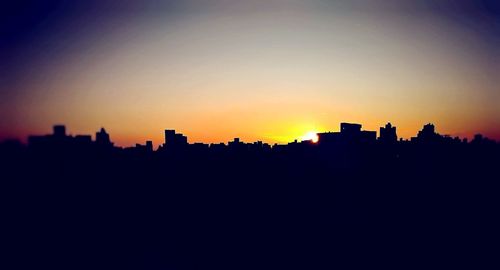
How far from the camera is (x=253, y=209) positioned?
56531mm

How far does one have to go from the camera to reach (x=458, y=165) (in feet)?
232

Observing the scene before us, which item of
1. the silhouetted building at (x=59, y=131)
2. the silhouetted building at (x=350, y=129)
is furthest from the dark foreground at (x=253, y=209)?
the silhouetted building at (x=350, y=129)

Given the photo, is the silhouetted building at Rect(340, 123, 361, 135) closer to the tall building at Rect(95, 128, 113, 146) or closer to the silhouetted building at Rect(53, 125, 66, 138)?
the tall building at Rect(95, 128, 113, 146)

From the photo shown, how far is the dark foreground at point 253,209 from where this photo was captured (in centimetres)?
2850

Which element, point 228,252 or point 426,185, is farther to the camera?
point 426,185

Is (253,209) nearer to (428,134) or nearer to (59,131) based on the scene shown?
(59,131)

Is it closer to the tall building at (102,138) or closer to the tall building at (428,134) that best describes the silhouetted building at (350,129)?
the tall building at (428,134)

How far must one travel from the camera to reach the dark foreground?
1122 inches

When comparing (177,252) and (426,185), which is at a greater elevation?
(426,185)

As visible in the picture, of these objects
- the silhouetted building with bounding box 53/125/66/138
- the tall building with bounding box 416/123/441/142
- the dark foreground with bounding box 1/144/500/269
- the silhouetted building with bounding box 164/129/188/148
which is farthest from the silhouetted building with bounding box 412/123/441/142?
the silhouetted building with bounding box 53/125/66/138

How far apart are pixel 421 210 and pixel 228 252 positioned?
121ft

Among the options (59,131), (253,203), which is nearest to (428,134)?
(253,203)

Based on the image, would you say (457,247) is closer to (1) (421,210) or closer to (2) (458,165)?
(1) (421,210)

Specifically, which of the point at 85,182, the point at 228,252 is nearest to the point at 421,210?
the point at 228,252
